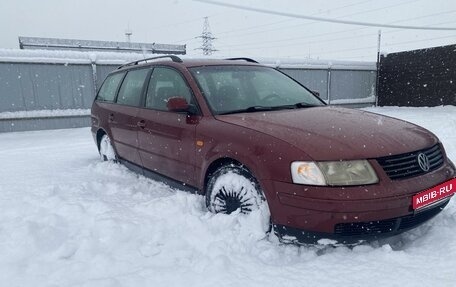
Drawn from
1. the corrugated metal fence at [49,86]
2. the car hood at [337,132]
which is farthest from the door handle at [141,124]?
the corrugated metal fence at [49,86]

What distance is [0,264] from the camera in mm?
2498

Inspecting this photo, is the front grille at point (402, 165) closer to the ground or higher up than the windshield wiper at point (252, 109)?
closer to the ground

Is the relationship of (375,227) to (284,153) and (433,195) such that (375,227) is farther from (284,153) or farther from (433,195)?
(284,153)

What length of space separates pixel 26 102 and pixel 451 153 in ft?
30.7

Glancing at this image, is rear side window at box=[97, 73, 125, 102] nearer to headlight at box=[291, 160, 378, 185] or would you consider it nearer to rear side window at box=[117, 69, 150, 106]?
rear side window at box=[117, 69, 150, 106]

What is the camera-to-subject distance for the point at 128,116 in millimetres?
4520

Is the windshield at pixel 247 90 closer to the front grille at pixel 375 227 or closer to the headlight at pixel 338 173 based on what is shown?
the headlight at pixel 338 173

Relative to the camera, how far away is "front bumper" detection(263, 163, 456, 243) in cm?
246

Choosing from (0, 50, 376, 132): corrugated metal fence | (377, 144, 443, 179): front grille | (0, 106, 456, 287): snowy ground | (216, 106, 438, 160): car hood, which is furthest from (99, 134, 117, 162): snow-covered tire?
(0, 50, 376, 132): corrugated metal fence

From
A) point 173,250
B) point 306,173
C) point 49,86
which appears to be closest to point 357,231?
point 306,173

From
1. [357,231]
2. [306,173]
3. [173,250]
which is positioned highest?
[306,173]

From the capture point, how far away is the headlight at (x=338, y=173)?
8.26ft

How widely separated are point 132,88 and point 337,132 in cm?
283

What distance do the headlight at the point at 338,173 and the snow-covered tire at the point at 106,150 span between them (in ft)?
10.9
